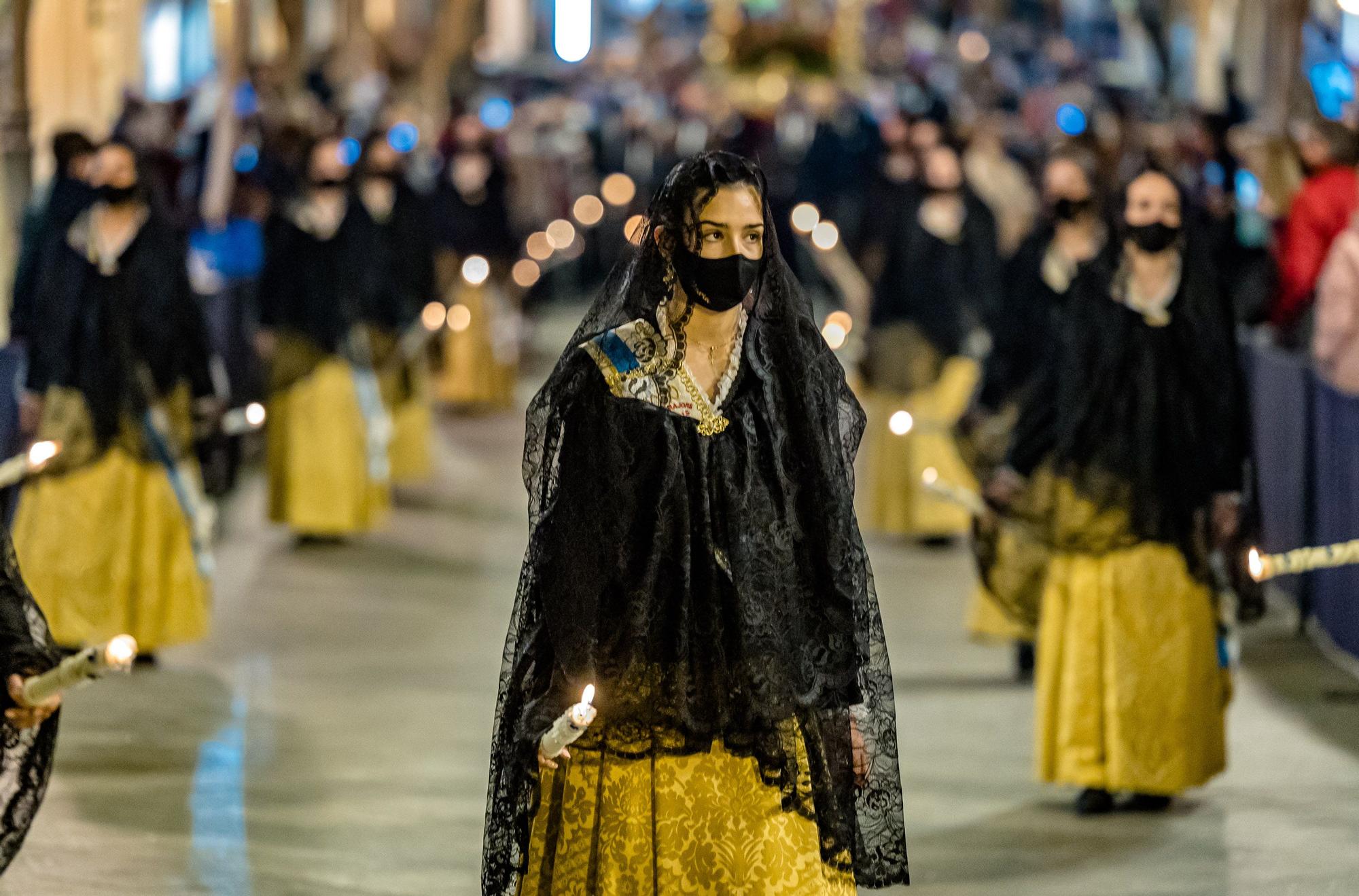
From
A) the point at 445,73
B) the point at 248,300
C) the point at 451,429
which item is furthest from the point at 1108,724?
the point at 445,73

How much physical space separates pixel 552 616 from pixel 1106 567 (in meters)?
3.12

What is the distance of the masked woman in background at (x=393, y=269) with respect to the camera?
12539mm

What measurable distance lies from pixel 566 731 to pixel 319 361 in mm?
8295

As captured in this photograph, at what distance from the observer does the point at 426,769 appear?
755cm

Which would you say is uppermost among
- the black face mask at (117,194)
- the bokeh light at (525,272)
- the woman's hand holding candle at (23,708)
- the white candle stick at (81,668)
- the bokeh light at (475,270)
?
the bokeh light at (525,272)

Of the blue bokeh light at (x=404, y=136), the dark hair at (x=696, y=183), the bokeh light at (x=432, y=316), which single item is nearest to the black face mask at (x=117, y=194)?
the bokeh light at (x=432, y=316)

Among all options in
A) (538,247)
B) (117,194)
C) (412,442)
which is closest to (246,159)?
(412,442)

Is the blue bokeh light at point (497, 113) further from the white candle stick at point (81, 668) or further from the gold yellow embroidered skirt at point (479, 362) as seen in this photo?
the white candle stick at point (81, 668)

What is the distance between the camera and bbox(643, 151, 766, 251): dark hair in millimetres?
4223

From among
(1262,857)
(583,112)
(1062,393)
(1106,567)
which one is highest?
(583,112)

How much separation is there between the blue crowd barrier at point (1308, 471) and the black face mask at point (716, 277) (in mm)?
4795

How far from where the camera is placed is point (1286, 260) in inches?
430

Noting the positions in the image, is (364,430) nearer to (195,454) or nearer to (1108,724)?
(195,454)

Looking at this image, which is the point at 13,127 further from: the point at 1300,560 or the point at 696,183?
the point at 1300,560
